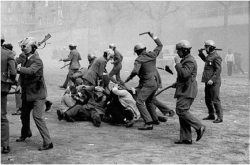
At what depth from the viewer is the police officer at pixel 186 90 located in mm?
6773

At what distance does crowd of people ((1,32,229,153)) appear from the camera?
249 inches

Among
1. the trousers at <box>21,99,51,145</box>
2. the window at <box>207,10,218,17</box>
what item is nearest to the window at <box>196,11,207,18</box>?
the window at <box>207,10,218,17</box>

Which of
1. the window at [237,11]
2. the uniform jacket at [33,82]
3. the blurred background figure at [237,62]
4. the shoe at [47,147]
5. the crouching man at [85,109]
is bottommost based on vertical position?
the shoe at [47,147]

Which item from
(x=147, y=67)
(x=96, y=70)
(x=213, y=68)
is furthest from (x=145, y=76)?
(x=96, y=70)

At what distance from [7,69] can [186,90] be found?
2960 millimetres

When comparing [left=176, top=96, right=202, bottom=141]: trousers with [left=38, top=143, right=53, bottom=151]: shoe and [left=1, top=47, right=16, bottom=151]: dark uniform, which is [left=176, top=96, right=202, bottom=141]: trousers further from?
[left=1, top=47, right=16, bottom=151]: dark uniform

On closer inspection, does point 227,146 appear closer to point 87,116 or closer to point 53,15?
point 87,116

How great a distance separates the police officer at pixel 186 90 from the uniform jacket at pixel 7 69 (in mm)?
2672

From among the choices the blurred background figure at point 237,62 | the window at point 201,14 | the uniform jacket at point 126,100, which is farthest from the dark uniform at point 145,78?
the window at point 201,14

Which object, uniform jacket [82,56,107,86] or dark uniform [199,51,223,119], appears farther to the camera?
uniform jacket [82,56,107,86]

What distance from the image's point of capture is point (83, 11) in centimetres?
4616

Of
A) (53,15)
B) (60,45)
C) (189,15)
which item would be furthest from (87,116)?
(53,15)

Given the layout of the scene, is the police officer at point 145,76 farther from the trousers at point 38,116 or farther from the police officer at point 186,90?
the trousers at point 38,116

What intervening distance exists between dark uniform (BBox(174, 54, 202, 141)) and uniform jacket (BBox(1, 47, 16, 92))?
2672mm
